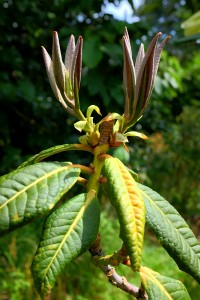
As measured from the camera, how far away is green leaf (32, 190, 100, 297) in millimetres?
653

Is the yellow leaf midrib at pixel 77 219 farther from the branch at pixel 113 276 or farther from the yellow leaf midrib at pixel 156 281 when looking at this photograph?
the yellow leaf midrib at pixel 156 281

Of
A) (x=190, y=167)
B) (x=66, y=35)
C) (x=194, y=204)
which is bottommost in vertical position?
(x=194, y=204)

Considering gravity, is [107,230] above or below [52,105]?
below

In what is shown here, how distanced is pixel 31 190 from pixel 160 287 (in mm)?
327

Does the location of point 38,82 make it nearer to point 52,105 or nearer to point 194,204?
point 52,105

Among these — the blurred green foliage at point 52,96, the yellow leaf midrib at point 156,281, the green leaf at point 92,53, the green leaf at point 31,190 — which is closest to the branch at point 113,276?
the yellow leaf midrib at point 156,281

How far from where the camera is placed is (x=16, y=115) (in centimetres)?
296

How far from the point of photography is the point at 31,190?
2.23 ft

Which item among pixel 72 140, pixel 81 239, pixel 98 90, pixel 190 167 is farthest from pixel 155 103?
pixel 81 239

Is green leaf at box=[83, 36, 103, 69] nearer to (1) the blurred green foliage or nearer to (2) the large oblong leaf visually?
(1) the blurred green foliage

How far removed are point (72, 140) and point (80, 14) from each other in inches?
32.7

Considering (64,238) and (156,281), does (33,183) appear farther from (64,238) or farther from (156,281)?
(156,281)

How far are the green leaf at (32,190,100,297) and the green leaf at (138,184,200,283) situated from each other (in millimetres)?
109

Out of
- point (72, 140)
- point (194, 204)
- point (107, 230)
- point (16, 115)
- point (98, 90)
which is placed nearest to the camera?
point (98, 90)
